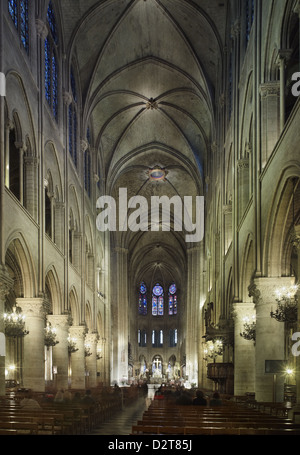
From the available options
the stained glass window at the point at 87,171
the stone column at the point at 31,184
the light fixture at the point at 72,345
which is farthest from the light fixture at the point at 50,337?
the stained glass window at the point at 87,171

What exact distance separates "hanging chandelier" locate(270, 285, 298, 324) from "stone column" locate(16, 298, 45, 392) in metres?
9.77

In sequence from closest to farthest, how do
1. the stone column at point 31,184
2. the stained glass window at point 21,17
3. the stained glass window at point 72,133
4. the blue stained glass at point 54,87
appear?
1. the stained glass window at point 21,17
2. the stone column at point 31,184
3. the blue stained glass at point 54,87
4. the stained glass window at point 72,133

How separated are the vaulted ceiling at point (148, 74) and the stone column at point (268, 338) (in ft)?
56.9

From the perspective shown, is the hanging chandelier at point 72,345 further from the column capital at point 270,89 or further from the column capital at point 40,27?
the column capital at point 270,89

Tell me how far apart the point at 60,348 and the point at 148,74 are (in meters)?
21.7

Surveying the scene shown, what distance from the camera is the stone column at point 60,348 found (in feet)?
86.4

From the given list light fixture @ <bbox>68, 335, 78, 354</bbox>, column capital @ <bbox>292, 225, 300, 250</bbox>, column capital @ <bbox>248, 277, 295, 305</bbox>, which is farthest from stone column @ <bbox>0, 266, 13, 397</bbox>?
light fixture @ <bbox>68, 335, 78, 354</bbox>

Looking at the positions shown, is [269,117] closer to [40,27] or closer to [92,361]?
[40,27]

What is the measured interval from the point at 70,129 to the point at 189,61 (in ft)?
31.1

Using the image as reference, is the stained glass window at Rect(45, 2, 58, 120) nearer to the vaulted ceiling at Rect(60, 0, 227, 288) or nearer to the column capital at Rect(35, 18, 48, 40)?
the vaulted ceiling at Rect(60, 0, 227, 288)

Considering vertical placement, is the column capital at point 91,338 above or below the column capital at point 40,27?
below

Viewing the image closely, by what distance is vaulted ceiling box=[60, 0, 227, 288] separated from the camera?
30.5 meters

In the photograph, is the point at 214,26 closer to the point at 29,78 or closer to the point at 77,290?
the point at 29,78

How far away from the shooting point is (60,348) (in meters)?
26.8
